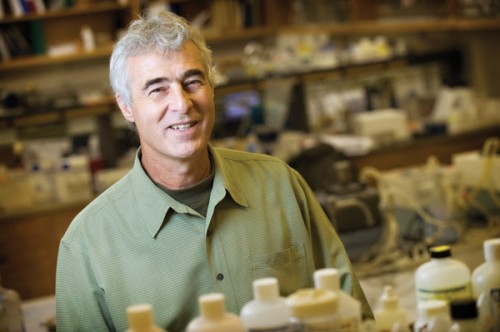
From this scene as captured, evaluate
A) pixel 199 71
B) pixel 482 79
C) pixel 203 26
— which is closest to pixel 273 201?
pixel 199 71

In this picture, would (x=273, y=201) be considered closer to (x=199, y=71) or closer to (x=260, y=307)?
(x=199, y=71)

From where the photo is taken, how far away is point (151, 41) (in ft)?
7.29

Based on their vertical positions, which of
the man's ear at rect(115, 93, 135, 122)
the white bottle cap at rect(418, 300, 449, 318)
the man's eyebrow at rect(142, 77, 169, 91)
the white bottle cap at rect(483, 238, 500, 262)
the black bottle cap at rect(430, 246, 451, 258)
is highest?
the man's eyebrow at rect(142, 77, 169, 91)

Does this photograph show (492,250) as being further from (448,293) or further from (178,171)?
(178,171)

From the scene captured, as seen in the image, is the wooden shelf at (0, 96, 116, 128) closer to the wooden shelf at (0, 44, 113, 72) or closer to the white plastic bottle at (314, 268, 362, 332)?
the wooden shelf at (0, 44, 113, 72)

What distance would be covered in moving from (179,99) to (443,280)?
2.30 feet

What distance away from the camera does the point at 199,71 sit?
7.29 feet

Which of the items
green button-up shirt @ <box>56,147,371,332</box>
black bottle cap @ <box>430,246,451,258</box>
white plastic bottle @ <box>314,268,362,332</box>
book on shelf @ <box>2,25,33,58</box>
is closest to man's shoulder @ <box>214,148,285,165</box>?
green button-up shirt @ <box>56,147,371,332</box>

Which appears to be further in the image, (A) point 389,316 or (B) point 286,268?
(B) point 286,268

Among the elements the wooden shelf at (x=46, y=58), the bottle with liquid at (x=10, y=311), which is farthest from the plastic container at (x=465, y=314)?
the wooden shelf at (x=46, y=58)

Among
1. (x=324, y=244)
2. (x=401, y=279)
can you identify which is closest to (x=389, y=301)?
(x=324, y=244)

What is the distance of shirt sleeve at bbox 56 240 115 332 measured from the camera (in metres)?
2.21

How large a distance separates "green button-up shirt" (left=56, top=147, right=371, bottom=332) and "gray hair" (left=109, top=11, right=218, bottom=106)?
0.21m

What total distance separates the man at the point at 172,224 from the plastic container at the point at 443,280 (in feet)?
0.77
